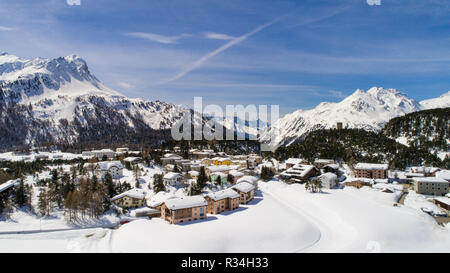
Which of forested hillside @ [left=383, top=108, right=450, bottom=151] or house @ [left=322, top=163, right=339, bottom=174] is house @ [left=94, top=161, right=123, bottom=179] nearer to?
house @ [left=322, top=163, right=339, bottom=174]

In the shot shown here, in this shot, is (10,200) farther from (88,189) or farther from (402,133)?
A: (402,133)

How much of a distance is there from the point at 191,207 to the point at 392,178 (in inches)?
2420

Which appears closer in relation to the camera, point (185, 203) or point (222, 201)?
point (185, 203)

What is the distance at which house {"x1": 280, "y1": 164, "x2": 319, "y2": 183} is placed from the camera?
67.5 metres

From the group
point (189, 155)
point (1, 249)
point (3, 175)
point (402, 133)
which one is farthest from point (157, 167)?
point (402, 133)

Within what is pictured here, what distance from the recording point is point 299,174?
68.9m

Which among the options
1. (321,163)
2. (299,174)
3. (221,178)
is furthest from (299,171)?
(221,178)

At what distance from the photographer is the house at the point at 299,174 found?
6747 cm

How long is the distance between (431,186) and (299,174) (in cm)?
2934

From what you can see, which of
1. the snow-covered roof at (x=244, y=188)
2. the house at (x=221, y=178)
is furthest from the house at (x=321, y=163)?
the snow-covered roof at (x=244, y=188)

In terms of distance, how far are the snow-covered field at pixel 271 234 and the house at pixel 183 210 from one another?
5.29ft

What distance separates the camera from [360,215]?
4238cm

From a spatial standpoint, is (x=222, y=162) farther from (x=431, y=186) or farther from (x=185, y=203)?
(x=431, y=186)
